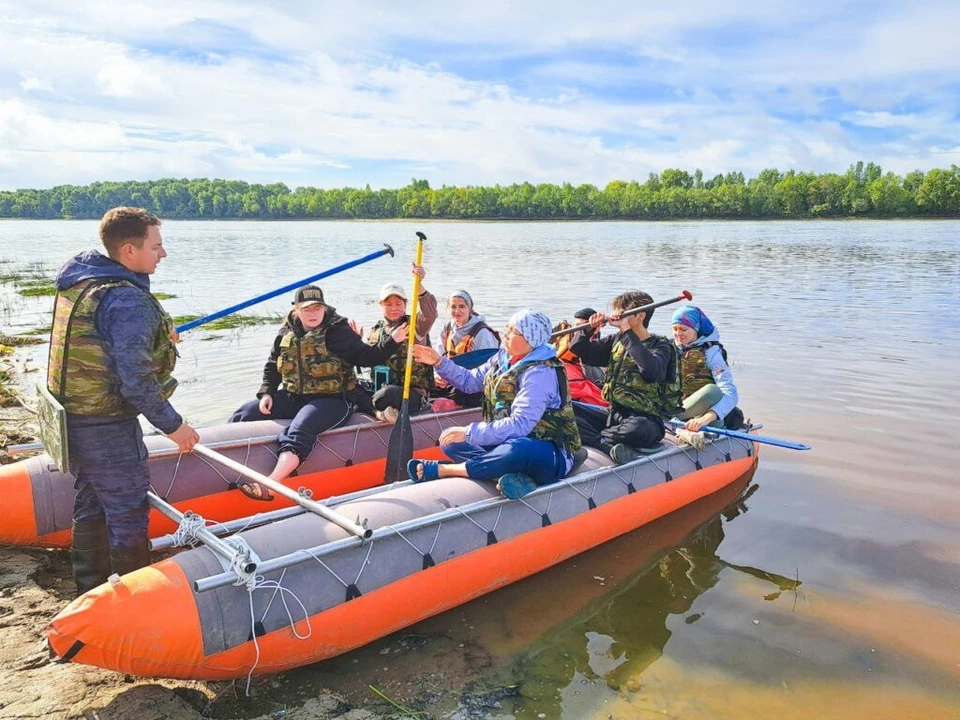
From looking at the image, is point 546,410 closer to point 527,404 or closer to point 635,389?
point 527,404

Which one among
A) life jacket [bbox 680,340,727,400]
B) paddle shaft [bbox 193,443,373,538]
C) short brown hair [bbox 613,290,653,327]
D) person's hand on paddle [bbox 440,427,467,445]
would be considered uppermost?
short brown hair [bbox 613,290,653,327]

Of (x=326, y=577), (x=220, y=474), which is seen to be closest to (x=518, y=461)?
(x=326, y=577)

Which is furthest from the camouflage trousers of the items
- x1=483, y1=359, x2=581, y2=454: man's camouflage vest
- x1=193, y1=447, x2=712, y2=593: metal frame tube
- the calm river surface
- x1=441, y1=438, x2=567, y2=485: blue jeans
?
x1=483, y1=359, x2=581, y2=454: man's camouflage vest

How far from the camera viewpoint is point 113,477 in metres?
3.70

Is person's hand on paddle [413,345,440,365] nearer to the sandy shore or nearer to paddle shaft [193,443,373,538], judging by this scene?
paddle shaft [193,443,373,538]

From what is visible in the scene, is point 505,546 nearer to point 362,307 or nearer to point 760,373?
point 760,373

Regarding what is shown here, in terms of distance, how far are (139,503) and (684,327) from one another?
455 centimetres

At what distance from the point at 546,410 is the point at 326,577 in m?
1.75

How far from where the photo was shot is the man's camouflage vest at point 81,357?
350 centimetres

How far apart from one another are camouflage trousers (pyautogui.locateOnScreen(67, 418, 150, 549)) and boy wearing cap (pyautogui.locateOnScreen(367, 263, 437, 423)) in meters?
2.58

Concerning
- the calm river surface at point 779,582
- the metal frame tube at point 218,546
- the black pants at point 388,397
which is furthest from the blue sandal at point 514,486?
the black pants at point 388,397

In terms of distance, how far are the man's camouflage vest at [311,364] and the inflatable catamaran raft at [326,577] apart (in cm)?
155

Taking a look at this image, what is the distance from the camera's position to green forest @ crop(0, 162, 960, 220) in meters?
80.7

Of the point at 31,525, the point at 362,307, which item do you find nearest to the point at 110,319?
the point at 31,525
